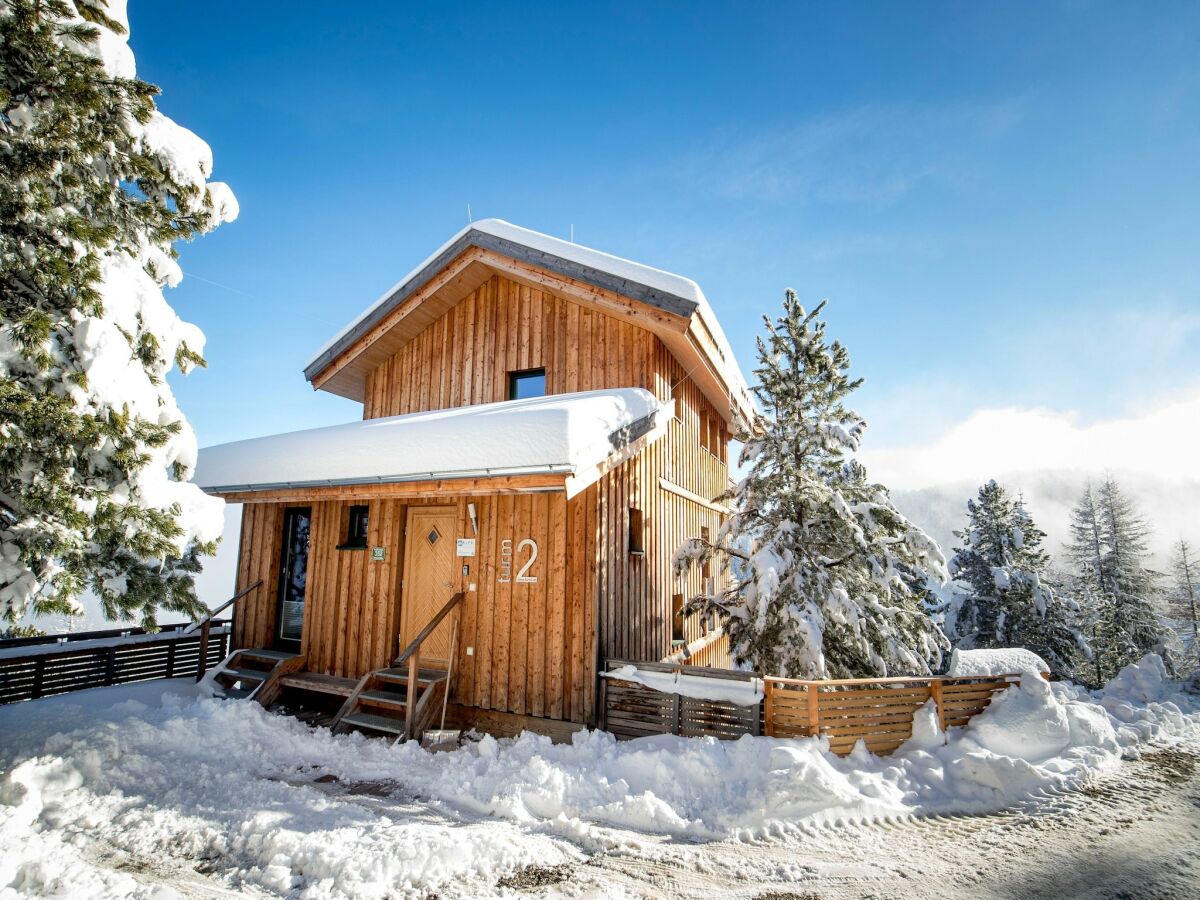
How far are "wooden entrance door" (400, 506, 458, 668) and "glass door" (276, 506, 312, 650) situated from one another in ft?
8.16

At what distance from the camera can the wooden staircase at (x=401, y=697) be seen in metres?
6.99

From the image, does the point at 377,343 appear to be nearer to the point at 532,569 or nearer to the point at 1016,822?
the point at 532,569

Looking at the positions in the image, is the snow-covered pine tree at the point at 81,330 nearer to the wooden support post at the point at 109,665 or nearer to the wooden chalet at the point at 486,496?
the wooden chalet at the point at 486,496

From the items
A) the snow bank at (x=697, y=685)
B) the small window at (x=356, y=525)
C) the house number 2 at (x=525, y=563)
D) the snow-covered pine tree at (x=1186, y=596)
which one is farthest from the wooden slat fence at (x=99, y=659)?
the snow-covered pine tree at (x=1186, y=596)

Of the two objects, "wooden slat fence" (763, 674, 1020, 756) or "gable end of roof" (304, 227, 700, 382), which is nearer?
"wooden slat fence" (763, 674, 1020, 756)

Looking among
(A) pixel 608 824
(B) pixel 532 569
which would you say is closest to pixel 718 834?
(A) pixel 608 824

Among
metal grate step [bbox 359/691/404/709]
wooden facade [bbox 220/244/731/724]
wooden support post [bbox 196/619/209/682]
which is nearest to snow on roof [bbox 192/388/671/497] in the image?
wooden facade [bbox 220/244/731/724]

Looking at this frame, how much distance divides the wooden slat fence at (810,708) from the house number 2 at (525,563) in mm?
1596

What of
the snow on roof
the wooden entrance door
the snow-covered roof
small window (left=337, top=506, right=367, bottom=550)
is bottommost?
the wooden entrance door

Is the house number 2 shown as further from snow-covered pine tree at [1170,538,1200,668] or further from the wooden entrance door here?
snow-covered pine tree at [1170,538,1200,668]

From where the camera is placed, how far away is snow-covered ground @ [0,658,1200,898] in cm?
396

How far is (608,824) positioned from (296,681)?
5.76 meters

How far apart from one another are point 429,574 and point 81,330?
17.3 ft

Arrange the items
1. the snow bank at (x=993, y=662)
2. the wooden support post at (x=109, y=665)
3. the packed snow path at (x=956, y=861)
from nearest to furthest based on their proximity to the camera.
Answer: the packed snow path at (x=956, y=861)
the snow bank at (x=993, y=662)
the wooden support post at (x=109, y=665)
